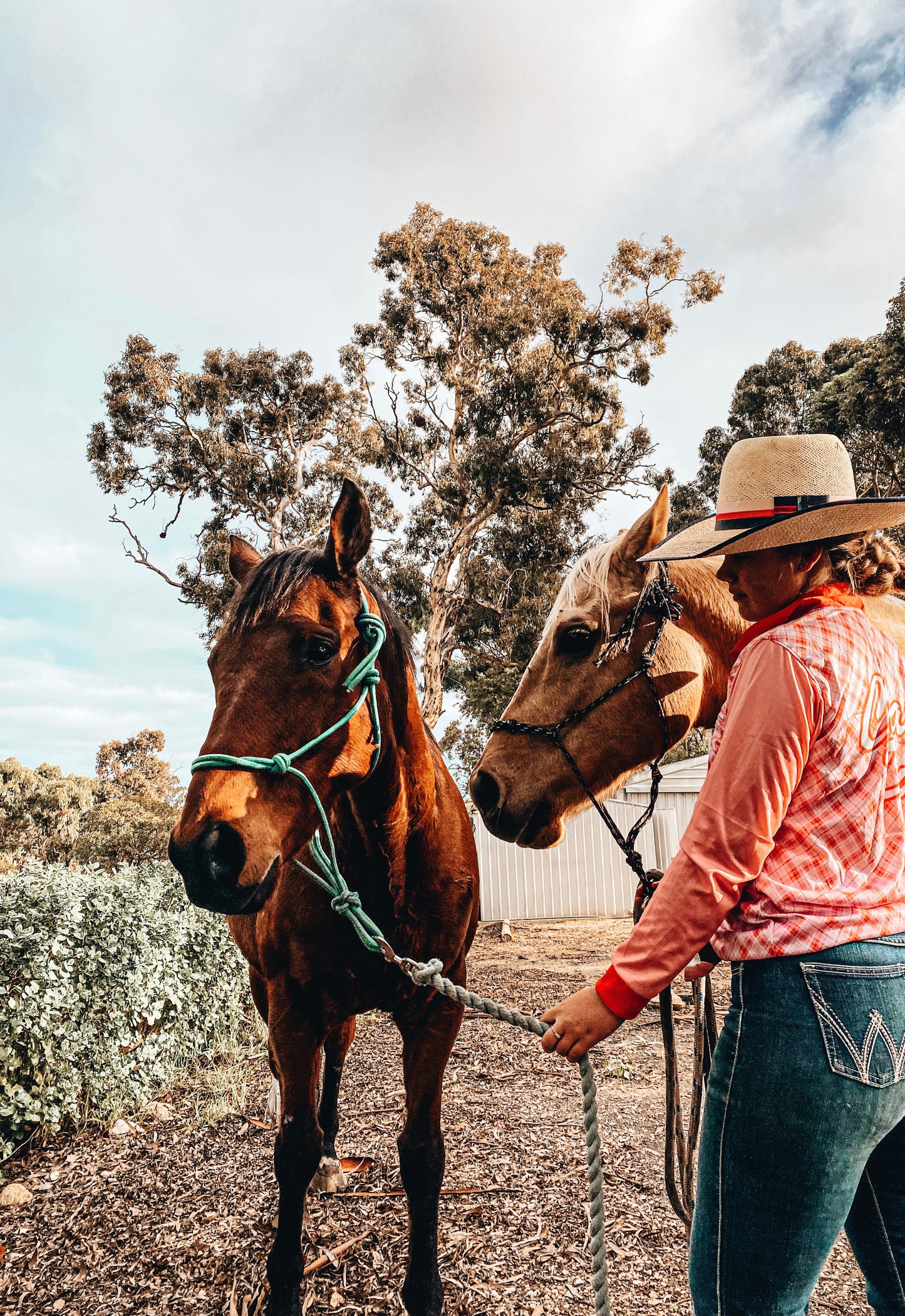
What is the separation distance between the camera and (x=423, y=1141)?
2416mm

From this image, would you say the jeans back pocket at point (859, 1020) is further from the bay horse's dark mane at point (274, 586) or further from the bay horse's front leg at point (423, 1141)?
the bay horse's front leg at point (423, 1141)

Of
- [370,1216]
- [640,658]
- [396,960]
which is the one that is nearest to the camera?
[396,960]

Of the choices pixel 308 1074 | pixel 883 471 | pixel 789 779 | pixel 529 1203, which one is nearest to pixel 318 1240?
pixel 529 1203

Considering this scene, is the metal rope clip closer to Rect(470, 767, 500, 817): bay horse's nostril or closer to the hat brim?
Rect(470, 767, 500, 817): bay horse's nostril

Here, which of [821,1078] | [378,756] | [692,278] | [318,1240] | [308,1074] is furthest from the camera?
[692,278]

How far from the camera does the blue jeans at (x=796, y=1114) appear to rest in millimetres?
1019

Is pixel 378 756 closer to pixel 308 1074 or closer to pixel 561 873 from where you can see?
pixel 308 1074

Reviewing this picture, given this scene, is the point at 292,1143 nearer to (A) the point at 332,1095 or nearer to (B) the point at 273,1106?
(A) the point at 332,1095

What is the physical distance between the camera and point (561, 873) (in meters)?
14.5

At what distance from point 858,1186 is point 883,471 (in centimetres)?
1504

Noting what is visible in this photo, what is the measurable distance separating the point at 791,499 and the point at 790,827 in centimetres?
62

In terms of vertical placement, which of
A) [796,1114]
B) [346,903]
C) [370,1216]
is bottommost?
[370,1216]

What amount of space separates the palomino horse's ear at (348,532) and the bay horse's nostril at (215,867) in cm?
84

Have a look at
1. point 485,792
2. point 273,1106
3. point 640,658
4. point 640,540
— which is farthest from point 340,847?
point 273,1106
